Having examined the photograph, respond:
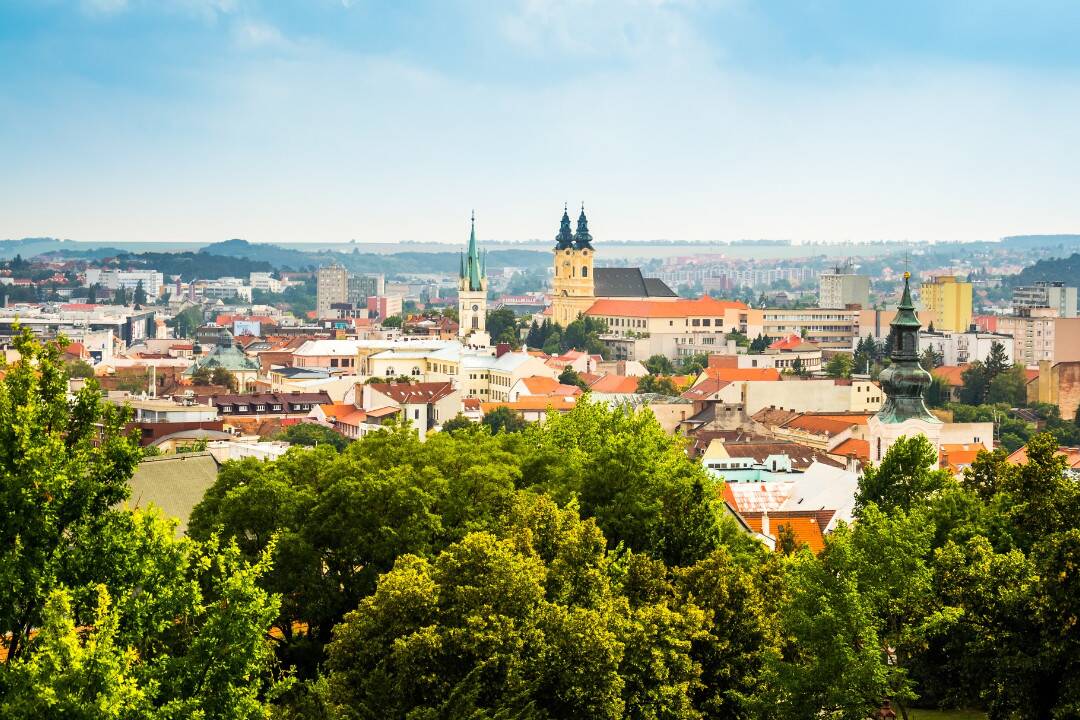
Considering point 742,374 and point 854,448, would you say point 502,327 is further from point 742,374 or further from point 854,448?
point 854,448

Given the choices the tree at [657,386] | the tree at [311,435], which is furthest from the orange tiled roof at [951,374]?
the tree at [311,435]

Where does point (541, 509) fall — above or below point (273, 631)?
above

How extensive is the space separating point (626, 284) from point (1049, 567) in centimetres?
15847

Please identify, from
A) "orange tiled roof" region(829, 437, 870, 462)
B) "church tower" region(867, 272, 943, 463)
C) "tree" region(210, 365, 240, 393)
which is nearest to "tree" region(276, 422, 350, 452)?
"orange tiled roof" region(829, 437, 870, 462)

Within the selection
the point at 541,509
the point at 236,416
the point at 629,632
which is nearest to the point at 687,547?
the point at 541,509

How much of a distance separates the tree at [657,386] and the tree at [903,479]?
69.0 m

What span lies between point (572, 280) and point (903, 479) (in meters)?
134

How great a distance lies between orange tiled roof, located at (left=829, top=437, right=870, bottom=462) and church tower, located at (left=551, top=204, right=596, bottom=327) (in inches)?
3743

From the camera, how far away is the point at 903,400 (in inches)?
1839

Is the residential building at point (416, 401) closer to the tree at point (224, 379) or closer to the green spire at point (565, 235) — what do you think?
the tree at point (224, 379)

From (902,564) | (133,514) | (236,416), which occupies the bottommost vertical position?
(236,416)

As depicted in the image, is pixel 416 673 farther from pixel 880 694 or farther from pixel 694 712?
A: pixel 880 694

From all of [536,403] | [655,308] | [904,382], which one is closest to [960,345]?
[655,308]

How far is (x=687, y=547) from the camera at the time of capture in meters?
29.8
